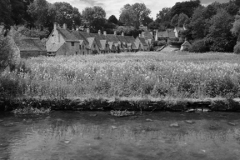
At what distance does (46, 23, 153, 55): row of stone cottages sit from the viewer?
54531mm

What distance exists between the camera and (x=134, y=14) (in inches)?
5714

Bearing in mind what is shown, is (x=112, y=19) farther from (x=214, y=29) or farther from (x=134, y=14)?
(x=214, y=29)

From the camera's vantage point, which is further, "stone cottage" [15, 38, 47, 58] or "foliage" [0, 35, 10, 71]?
"stone cottage" [15, 38, 47, 58]

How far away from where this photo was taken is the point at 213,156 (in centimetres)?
699

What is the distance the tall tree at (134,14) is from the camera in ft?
470

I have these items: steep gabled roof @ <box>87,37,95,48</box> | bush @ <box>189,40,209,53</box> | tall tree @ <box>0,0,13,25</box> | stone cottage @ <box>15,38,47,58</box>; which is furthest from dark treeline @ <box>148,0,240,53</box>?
tall tree @ <box>0,0,13,25</box>

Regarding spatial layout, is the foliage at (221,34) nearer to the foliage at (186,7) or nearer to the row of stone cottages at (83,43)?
the row of stone cottages at (83,43)

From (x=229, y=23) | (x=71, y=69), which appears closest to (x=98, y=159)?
(x=71, y=69)

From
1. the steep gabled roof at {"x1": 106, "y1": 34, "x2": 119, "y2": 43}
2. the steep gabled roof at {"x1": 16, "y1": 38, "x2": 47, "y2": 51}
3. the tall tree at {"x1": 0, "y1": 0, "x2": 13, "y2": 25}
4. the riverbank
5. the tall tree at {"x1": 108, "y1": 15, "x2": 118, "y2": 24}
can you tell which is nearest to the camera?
the riverbank

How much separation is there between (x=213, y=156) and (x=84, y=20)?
11375 cm

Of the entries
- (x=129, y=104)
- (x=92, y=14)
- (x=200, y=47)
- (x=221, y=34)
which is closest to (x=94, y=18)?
(x=92, y=14)

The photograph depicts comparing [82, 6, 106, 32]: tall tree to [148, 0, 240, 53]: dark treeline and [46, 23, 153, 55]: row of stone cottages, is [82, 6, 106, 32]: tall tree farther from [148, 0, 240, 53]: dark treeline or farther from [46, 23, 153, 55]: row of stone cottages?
[148, 0, 240, 53]: dark treeline

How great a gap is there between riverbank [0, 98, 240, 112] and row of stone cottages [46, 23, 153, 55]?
39942mm

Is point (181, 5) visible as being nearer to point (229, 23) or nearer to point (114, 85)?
point (229, 23)
